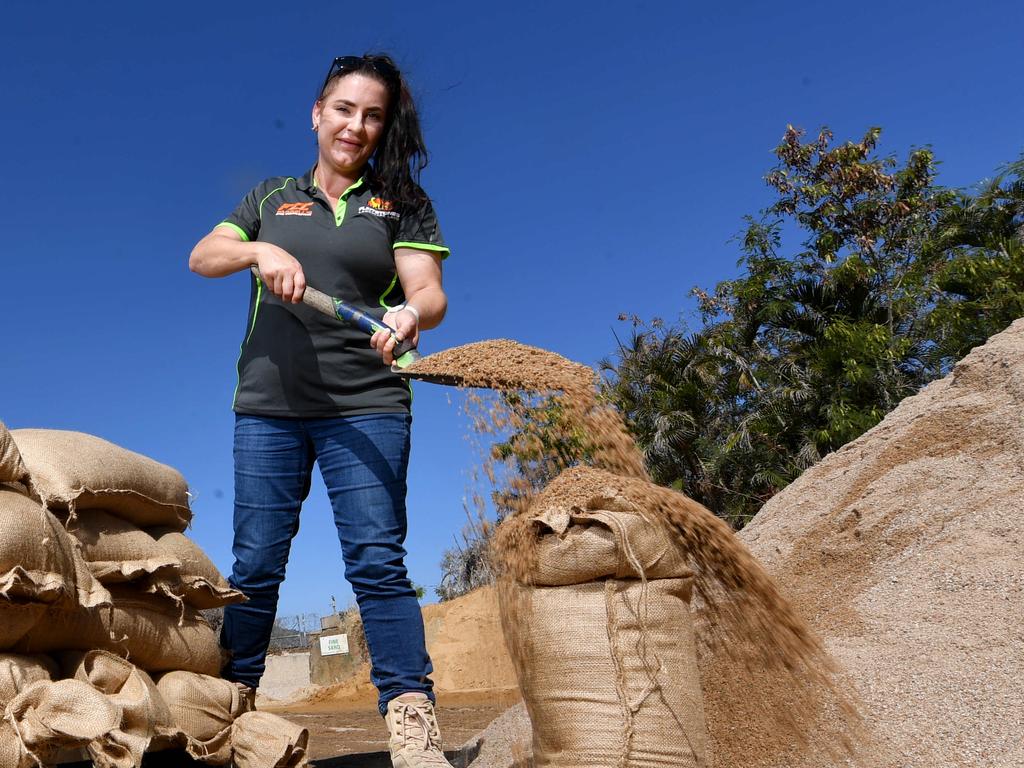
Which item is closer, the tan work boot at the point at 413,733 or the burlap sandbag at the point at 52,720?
the burlap sandbag at the point at 52,720

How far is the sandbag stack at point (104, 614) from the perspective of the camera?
6.87 ft

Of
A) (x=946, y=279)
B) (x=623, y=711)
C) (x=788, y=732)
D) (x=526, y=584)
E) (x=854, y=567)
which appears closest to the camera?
(x=623, y=711)

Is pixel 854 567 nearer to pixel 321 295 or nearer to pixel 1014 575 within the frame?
pixel 1014 575

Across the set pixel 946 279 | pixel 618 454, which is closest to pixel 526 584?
pixel 618 454

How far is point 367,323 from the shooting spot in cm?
254

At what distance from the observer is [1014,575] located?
9.78 ft

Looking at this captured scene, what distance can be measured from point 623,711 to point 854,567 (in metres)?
1.91

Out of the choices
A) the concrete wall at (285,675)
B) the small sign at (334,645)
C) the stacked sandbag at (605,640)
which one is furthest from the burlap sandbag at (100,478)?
the concrete wall at (285,675)

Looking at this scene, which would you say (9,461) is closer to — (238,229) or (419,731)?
(238,229)

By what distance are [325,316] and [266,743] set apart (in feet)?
4.14

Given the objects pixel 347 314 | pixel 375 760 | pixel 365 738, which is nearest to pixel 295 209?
pixel 347 314

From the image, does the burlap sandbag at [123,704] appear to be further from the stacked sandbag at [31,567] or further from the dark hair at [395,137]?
the dark hair at [395,137]

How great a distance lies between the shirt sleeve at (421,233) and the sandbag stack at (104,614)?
1101 mm

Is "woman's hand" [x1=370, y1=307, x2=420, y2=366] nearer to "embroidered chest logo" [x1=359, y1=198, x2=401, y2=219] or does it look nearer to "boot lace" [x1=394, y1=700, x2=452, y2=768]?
"embroidered chest logo" [x1=359, y1=198, x2=401, y2=219]
